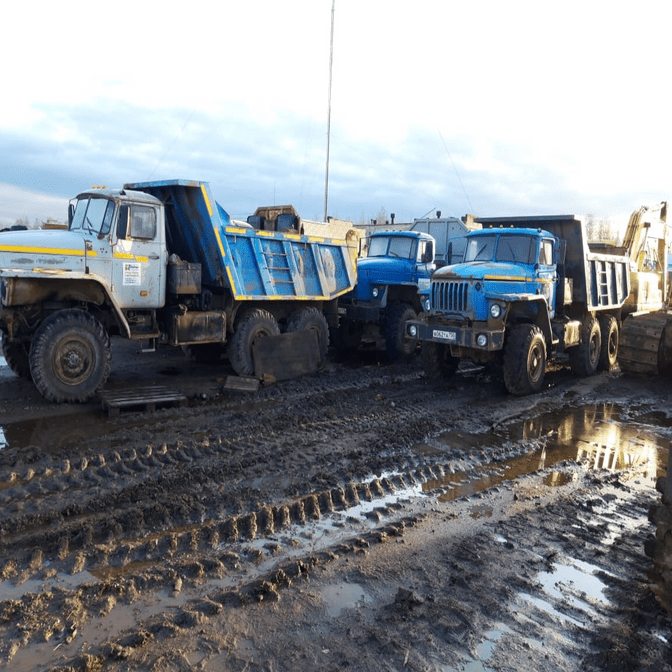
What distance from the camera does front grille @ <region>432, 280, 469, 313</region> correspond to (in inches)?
361

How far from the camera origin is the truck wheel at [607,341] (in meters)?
11.8

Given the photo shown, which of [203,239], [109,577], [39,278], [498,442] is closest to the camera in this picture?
[109,577]

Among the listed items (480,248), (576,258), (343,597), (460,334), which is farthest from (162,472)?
(576,258)

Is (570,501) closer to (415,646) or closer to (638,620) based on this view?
(638,620)

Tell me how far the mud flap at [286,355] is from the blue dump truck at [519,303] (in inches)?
68.3

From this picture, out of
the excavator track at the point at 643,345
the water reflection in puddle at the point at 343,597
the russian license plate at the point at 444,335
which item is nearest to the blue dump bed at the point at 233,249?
the russian license plate at the point at 444,335

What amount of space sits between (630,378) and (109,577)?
9.93m

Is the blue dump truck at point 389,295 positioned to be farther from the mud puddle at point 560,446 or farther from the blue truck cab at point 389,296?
the mud puddle at point 560,446

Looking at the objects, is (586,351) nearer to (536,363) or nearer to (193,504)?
(536,363)

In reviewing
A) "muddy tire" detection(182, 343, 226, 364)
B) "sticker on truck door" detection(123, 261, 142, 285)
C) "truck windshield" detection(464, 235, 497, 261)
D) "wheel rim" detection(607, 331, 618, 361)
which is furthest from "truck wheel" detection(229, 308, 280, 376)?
"wheel rim" detection(607, 331, 618, 361)

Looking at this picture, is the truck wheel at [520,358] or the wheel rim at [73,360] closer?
the wheel rim at [73,360]

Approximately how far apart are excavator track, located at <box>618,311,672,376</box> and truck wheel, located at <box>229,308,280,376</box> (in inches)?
251

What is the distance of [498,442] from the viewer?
22.7ft

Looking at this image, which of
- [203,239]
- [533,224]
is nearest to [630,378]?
[533,224]
